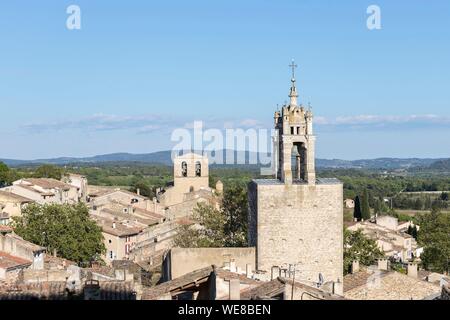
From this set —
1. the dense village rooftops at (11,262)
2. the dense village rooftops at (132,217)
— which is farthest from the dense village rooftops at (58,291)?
the dense village rooftops at (132,217)

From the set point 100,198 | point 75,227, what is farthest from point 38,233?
point 100,198

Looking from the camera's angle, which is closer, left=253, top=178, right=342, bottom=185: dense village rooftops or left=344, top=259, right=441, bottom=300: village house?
left=344, top=259, right=441, bottom=300: village house

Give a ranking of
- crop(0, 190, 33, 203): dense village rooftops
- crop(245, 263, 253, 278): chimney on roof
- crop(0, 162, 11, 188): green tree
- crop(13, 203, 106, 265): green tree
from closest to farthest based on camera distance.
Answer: crop(245, 263, 253, 278): chimney on roof < crop(13, 203, 106, 265): green tree < crop(0, 190, 33, 203): dense village rooftops < crop(0, 162, 11, 188): green tree

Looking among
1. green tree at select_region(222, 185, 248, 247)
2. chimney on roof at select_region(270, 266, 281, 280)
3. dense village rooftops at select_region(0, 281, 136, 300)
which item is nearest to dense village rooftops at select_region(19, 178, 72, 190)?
green tree at select_region(222, 185, 248, 247)

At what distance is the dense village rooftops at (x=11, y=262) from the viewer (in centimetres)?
3273

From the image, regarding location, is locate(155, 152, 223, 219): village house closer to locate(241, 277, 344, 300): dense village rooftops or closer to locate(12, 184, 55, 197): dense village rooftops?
locate(12, 184, 55, 197): dense village rooftops

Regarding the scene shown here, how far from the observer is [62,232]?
44.3 metres

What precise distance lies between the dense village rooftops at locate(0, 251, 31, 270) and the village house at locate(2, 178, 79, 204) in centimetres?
2676

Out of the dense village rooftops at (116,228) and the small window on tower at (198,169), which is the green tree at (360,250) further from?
the small window on tower at (198,169)

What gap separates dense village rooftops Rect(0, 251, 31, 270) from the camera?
32.7 metres

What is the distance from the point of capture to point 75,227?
146 ft
